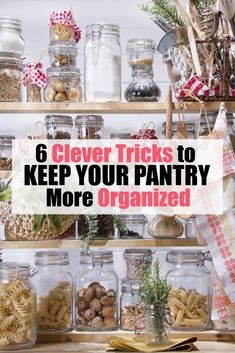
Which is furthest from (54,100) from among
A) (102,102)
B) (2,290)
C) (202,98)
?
(2,290)

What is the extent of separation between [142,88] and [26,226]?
473 mm

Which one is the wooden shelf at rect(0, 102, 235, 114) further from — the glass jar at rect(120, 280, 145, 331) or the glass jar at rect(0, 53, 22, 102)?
the glass jar at rect(120, 280, 145, 331)

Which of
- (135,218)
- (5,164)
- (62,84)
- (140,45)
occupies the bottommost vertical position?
(135,218)

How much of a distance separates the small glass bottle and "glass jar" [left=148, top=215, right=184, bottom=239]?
12.5 inches

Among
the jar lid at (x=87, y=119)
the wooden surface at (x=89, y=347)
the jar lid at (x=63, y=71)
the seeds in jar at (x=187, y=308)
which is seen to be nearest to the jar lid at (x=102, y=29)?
the jar lid at (x=63, y=71)

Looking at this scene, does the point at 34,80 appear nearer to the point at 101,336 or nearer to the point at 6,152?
the point at 6,152

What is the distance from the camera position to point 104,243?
194 cm

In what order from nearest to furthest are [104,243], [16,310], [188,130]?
[16,310]
[104,243]
[188,130]

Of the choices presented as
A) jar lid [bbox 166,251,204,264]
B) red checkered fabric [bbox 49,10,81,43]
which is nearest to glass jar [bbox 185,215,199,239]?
jar lid [bbox 166,251,204,264]

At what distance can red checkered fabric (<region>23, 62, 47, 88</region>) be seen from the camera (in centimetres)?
196

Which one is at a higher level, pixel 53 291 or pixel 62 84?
pixel 62 84

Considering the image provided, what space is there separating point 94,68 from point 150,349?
73 centimetres

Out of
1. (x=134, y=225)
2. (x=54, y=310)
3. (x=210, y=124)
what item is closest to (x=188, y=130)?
(x=210, y=124)

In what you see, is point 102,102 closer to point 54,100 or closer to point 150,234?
point 54,100
